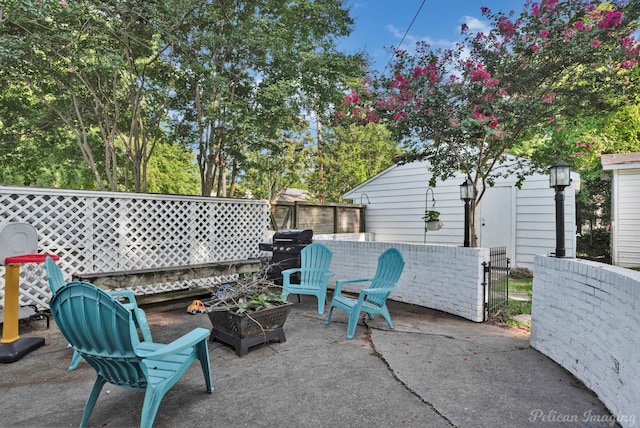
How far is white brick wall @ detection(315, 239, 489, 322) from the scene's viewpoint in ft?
13.5

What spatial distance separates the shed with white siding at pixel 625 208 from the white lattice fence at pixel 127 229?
7683 mm

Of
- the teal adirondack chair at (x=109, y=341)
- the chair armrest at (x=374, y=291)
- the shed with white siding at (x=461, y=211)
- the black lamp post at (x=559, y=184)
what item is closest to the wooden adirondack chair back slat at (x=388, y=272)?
the chair armrest at (x=374, y=291)

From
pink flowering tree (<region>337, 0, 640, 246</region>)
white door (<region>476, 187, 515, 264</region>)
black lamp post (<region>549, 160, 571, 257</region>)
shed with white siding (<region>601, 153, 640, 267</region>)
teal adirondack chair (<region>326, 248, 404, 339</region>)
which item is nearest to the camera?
black lamp post (<region>549, 160, 571, 257</region>)

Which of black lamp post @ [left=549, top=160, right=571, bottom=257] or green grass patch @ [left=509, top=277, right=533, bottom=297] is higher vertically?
black lamp post @ [left=549, top=160, right=571, bottom=257]

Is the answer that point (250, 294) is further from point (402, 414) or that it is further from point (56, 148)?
point (56, 148)

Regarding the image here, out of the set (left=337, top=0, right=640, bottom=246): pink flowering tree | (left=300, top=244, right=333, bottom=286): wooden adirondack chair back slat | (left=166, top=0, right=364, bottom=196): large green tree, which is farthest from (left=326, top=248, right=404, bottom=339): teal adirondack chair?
(left=166, top=0, right=364, bottom=196): large green tree

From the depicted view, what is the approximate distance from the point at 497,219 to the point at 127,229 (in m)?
6.98

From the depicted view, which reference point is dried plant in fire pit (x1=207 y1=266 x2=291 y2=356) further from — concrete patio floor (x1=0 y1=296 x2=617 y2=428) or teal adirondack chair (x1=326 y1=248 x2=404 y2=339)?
teal adirondack chair (x1=326 y1=248 x2=404 y2=339)

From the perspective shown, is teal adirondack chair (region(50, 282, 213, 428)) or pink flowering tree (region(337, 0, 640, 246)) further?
pink flowering tree (region(337, 0, 640, 246))

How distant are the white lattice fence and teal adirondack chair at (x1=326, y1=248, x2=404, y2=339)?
3035 millimetres

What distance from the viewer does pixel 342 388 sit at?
2.39 metres

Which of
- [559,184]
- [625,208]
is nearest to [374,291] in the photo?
[559,184]

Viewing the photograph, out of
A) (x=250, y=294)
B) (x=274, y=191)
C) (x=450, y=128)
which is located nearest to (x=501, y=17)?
(x=450, y=128)

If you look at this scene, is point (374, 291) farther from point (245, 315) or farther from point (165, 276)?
point (165, 276)
